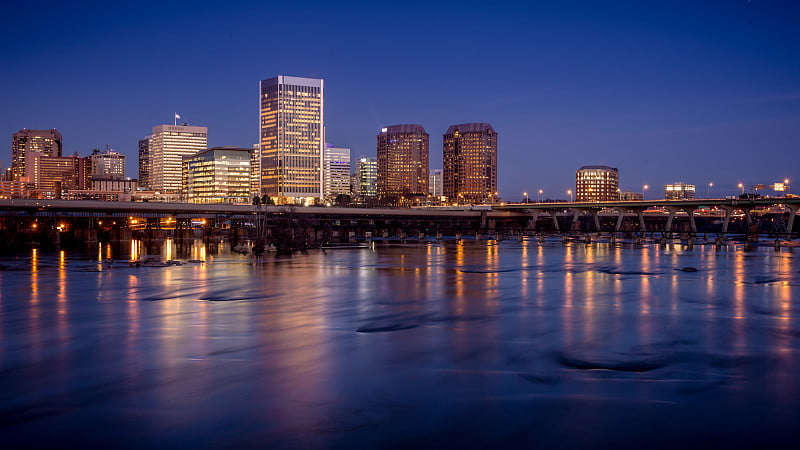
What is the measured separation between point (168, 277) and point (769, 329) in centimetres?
4914

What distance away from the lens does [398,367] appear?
24219 millimetres

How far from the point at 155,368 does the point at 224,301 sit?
18741 millimetres

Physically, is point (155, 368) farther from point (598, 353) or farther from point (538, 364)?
point (598, 353)

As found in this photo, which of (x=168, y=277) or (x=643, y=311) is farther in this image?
(x=168, y=277)

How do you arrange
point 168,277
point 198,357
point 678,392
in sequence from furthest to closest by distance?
point 168,277, point 198,357, point 678,392

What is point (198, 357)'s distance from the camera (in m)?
25.6

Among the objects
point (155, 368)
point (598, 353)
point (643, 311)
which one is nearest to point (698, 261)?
point (643, 311)

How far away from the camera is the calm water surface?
1728 cm

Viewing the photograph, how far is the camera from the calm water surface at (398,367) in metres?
17.3

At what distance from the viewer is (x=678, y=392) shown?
20562mm

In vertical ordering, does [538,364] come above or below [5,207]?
below

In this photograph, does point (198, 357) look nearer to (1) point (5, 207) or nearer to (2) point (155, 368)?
(2) point (155, 368)

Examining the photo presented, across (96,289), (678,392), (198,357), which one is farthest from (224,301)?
(678,392)

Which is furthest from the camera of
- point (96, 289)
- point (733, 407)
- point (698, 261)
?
point (698, 261)
